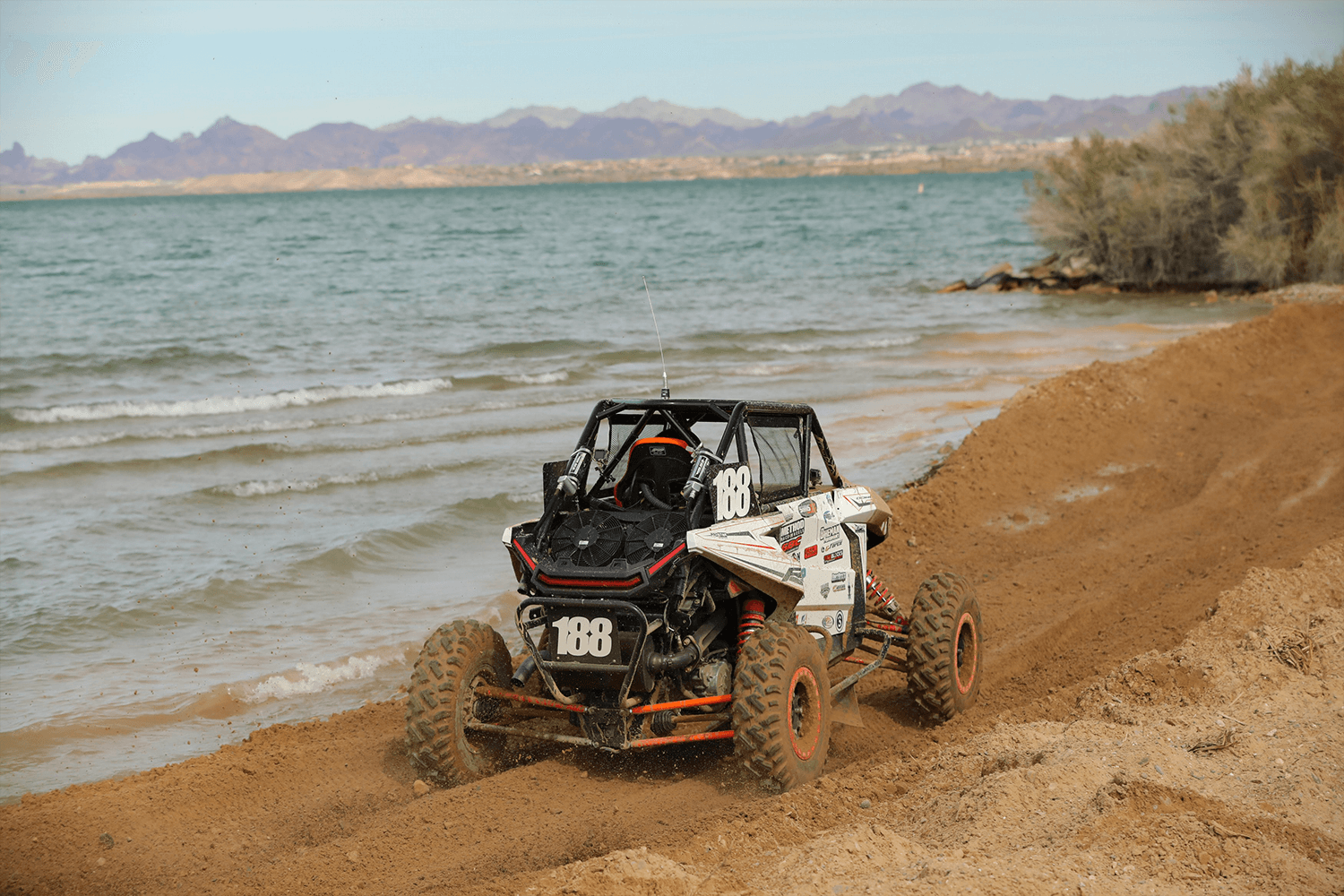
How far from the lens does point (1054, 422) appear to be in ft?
46.9

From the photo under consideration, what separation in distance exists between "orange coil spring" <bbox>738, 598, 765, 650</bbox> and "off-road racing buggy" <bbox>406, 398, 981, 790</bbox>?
0.03 feet

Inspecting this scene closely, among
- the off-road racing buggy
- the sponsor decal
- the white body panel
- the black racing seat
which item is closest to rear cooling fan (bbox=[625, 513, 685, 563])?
the off-road racing buggy

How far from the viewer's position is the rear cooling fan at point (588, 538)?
6.15 metres

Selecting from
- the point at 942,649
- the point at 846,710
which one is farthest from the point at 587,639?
the point at 942,649

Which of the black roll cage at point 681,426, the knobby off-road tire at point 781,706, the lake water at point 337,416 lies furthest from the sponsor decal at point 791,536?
the lake water at point 337,416

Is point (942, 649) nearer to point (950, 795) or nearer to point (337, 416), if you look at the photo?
point (950, 795)

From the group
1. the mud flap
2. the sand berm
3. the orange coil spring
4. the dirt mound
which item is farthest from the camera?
the mud flap

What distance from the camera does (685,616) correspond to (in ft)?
20.3

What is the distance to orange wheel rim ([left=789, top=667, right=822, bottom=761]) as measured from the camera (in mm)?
5980

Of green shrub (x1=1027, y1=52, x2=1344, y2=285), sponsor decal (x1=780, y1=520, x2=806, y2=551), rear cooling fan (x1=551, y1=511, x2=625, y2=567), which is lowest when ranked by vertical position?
sponsor decal (x1=780, y1=520, x2=806, y2=551)

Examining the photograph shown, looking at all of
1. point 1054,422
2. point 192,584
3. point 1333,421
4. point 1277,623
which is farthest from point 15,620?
point 1333,421

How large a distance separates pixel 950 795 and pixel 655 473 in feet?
8.80

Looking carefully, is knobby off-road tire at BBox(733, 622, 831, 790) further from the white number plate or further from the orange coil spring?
the white number plate

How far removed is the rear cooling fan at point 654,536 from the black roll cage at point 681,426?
200mm
